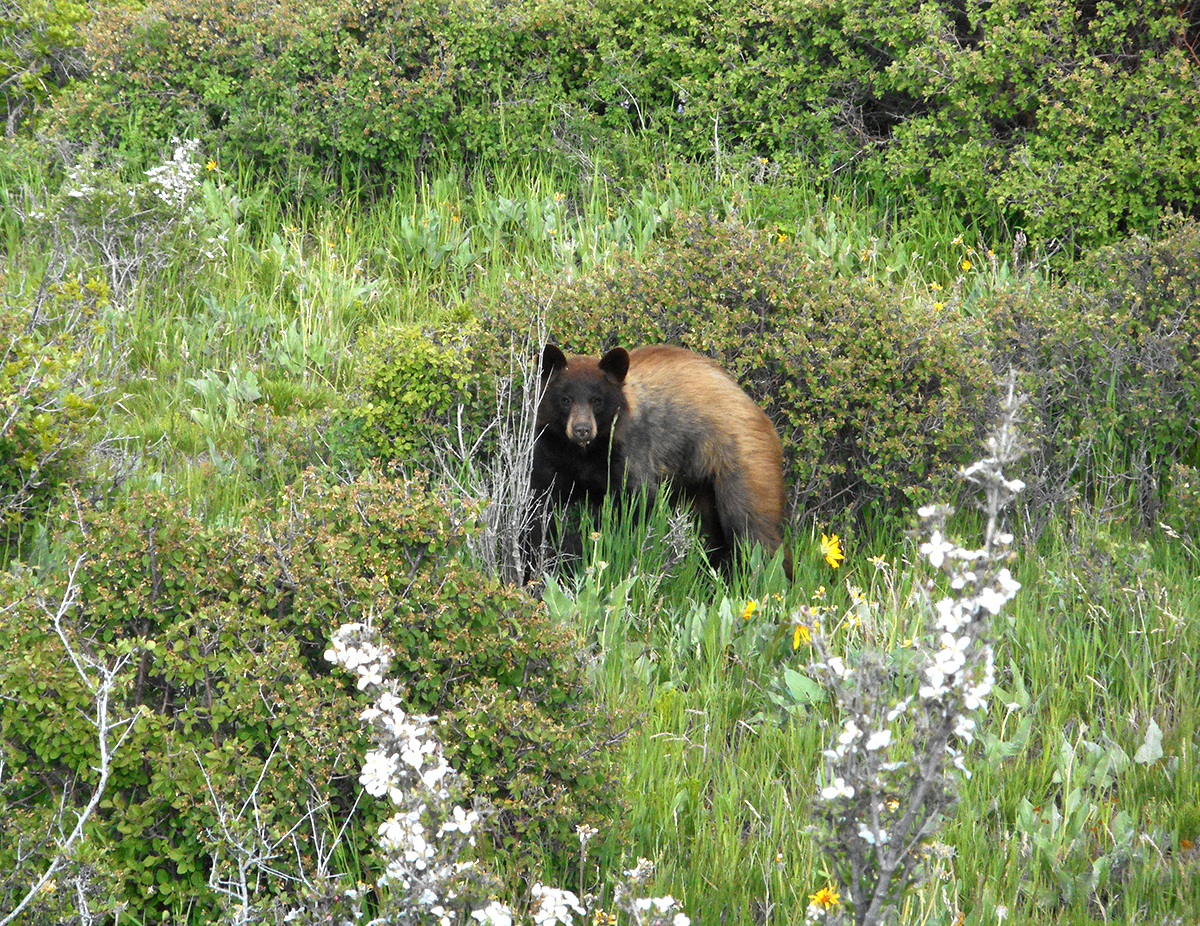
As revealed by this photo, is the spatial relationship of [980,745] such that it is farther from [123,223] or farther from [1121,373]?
[123,223]

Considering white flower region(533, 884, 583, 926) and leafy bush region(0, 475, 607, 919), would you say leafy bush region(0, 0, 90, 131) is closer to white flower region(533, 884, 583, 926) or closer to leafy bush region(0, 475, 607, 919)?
leafy bush region(0, 475, 607, 919)

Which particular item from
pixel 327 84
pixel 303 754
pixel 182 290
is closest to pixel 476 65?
pixel 327 84

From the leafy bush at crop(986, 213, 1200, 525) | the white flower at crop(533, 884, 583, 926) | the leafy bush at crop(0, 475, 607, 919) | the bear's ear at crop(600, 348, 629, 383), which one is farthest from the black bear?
the white flower at crop(533, 884, 583, 926)

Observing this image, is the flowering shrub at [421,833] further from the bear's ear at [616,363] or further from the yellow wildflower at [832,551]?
the bear's ear at [616,363]

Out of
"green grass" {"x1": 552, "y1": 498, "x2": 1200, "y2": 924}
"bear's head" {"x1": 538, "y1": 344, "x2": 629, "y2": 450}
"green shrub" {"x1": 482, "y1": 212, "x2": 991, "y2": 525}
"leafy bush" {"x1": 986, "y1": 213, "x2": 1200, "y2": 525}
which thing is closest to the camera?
"green grass" {"x1": 552, "y1": 498, "x2": 1200, "y2": 924}

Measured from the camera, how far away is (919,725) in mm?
2172

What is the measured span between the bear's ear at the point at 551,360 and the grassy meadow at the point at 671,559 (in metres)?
0.60

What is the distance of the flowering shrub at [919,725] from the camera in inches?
79.4

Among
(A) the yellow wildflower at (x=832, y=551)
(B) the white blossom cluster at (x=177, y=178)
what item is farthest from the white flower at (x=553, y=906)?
(B) the white blossom cluster at (x=177, y=178)

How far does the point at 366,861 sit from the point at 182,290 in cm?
503

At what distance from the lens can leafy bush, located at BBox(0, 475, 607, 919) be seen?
2881 millimetres

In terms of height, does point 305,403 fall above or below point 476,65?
below

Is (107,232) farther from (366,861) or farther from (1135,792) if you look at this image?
(1135,792)

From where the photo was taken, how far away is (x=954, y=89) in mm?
7387
